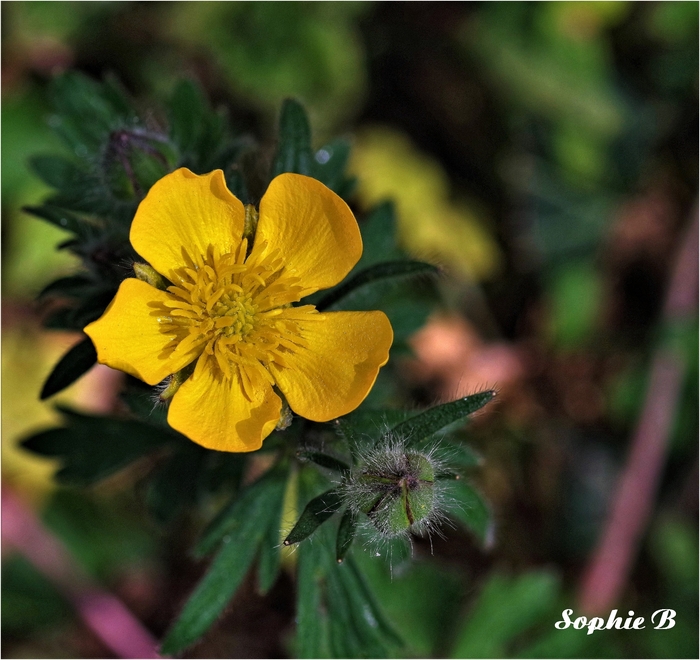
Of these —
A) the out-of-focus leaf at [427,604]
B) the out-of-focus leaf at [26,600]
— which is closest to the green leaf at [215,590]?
the out-of-focus leaf at [427,604]

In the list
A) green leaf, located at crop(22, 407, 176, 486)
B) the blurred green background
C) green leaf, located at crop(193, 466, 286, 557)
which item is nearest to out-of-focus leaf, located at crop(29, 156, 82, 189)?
green leaf, located at crop(22, 407, 176, 486)

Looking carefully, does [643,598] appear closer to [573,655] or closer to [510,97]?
[573,655]

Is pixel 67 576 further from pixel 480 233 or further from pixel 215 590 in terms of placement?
pixel 480 233

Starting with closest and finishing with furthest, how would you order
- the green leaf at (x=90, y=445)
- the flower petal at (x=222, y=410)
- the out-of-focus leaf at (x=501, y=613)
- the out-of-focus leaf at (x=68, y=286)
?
the flower petal at (x=222, y=410), the out-of-focus leaf at (x=68, y=286), the green leaf at (x=90, y=445), the out-of-focus leaf at (x=501, y=613)

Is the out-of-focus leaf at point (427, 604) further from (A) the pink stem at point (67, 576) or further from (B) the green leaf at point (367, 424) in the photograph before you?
(B) the green leaf at point (367, 424)

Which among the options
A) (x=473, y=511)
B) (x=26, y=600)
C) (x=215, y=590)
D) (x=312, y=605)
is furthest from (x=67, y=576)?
(x=473, y=511)

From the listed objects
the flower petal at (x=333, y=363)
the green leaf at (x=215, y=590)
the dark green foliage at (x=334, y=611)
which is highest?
the flower petal at (x=333, y=363)

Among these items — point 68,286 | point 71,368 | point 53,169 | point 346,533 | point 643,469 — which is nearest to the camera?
point 346,533
